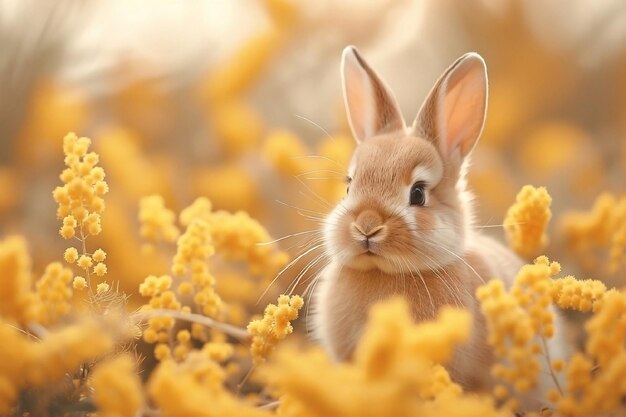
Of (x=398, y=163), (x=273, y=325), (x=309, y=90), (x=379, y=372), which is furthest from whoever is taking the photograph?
(x=309, y=90)

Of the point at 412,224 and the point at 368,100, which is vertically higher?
the point at 368,100

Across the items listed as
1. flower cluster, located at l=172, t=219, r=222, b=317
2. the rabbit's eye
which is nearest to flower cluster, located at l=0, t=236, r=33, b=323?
flower cluster, located at l=172, t=219, r=222, b=317

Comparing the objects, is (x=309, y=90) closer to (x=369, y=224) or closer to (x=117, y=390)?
(x=369, y=224)

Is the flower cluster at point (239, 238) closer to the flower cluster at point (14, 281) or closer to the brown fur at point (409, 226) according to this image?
the brown fur at point (409, 226)

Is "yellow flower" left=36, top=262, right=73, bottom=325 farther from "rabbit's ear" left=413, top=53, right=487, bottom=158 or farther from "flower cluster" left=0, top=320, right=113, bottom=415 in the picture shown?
"rabbit's ear" left=413, top=53, right=487, bottom=158

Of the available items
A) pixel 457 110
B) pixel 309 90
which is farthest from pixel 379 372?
pixel 309 90

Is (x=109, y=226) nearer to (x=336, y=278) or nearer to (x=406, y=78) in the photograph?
(x=336, y=278)

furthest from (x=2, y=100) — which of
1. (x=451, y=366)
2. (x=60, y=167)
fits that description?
(x=451, y=366)
